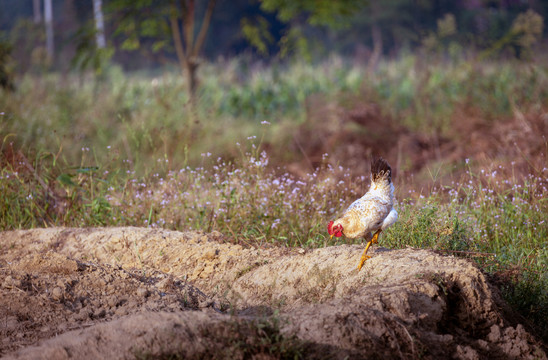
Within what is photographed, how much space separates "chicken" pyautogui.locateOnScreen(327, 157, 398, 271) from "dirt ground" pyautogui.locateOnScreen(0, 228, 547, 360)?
19 cm

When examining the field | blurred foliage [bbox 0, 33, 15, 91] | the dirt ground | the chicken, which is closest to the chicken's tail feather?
the chicken

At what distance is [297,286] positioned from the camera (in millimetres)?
3570

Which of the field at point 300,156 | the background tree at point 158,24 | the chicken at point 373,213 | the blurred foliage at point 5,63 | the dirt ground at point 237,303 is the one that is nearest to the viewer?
the dirt ground at point 237,303

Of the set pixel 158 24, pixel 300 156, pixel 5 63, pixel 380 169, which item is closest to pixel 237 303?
pixel 380 169

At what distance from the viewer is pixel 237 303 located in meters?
3.59

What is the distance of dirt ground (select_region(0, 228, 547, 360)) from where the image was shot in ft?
8.09

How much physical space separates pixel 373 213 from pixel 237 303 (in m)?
1.06

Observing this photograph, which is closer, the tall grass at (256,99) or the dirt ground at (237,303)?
the dirt ground at (237,303)

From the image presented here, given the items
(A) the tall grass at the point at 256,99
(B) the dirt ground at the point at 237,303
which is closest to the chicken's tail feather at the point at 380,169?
(B) the dirt ground at the point at 237,303

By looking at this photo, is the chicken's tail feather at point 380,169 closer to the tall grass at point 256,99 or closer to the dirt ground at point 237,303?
the dirt ground at point 237,303

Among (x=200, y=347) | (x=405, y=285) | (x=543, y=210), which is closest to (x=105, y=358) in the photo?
(x=200, y=347)

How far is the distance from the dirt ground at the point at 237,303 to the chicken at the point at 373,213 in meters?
0.19

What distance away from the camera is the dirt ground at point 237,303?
2.46 m

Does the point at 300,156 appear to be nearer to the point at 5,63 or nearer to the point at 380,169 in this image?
the point at 5,63
